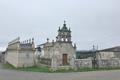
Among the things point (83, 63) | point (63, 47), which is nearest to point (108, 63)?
point (83, 63)

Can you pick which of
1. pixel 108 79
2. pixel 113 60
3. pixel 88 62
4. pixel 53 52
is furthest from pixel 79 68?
pixel 108 79

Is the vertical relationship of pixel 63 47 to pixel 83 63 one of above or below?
above

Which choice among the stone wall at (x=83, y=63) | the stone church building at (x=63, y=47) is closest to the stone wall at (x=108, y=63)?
the stone wall at (x=83, y=63)

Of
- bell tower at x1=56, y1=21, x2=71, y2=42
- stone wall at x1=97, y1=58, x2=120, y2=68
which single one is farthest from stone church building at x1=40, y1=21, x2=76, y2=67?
stone wall at x1=97, y1=58, x2=120, y2=68

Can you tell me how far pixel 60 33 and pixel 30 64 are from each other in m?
7.45

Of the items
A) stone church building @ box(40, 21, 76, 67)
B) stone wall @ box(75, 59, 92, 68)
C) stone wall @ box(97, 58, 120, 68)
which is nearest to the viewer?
stone wall @ box(75, 59, 92, 68)

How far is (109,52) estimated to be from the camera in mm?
43219

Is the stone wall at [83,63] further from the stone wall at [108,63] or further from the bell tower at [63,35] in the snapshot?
the bell tower at [63,35]

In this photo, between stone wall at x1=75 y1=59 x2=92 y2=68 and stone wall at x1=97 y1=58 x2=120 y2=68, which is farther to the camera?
stone wall at x1=97 y1=58 x2=120 y2=68

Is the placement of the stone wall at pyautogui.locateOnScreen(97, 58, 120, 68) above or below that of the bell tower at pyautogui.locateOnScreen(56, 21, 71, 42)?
below

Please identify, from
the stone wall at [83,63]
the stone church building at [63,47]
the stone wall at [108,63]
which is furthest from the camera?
the stone church building at [63,47]

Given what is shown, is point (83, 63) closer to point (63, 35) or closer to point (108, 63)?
point (108, 63)

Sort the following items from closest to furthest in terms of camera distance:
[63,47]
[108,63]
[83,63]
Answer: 1. [83,63]
2. [108,63]
3. [63,47]

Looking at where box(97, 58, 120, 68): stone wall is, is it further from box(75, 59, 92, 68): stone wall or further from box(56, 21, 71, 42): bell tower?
box(56, 21, 71, 42): bell tower
